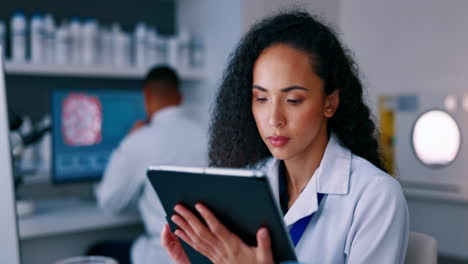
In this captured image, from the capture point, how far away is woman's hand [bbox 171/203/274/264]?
77 centimetres

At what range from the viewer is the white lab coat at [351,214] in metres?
0.93

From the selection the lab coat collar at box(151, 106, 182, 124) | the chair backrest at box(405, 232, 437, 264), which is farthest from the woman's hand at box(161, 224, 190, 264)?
the lab coat collar at box(151, 106, 182, 124)

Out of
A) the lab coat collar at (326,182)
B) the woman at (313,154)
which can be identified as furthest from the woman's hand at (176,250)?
the lab coat collar at (326,182)

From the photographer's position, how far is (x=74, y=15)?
2.78m

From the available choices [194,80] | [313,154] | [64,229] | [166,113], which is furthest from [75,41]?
[313,154]

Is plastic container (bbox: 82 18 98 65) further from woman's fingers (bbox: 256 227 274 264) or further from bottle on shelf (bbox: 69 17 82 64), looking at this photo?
woman's fingers (bbox: 256 227 274 264)

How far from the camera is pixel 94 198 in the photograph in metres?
2.45

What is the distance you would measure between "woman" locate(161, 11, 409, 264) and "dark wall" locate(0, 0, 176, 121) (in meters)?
1.81

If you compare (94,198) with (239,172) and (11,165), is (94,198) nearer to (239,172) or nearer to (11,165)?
(11,165)

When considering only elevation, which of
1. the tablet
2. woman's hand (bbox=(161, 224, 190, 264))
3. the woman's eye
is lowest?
woman's hand (bbox=(161, 224, 190, 264))

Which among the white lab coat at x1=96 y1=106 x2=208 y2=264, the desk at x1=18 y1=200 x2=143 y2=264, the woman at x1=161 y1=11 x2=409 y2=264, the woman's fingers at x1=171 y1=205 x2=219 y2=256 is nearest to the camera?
the woman's fingers at x1=171 y1=205 x2=219 y2=256

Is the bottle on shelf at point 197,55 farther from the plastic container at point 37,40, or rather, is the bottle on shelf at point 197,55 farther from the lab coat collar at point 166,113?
the plastic container at point 37,40

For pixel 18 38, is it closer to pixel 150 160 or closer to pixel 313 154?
pixel 150 160

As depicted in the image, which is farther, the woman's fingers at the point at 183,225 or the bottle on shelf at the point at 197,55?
the bottle on shelf at the point at 197,55
